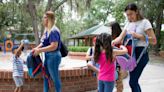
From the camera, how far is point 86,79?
6.29 m

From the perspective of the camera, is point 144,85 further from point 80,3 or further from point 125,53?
point 80,3

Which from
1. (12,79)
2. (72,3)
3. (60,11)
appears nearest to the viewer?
(12,79)

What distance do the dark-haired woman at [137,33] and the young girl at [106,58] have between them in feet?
0.89

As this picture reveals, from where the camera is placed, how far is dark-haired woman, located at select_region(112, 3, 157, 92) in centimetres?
432

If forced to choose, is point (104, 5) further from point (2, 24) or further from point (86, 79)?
point (86, 79)

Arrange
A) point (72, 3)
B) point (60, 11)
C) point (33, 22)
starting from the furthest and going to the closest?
point (60, 11) → point (72, 3) → point (33, 22)

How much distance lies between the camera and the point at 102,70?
420 centimetres

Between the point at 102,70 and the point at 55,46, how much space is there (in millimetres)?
1001

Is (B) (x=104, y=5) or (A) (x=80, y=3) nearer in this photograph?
(A) (x=80, y=3)

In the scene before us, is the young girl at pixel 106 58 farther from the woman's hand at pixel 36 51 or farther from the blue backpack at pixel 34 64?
the blue backpack at pixel 34 64

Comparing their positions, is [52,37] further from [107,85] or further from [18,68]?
[107,85]

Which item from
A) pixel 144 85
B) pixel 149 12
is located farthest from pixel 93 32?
pixel 144 85

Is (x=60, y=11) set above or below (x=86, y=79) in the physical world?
above

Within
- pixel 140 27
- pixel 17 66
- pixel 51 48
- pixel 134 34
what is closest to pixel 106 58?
pixel 134 34
